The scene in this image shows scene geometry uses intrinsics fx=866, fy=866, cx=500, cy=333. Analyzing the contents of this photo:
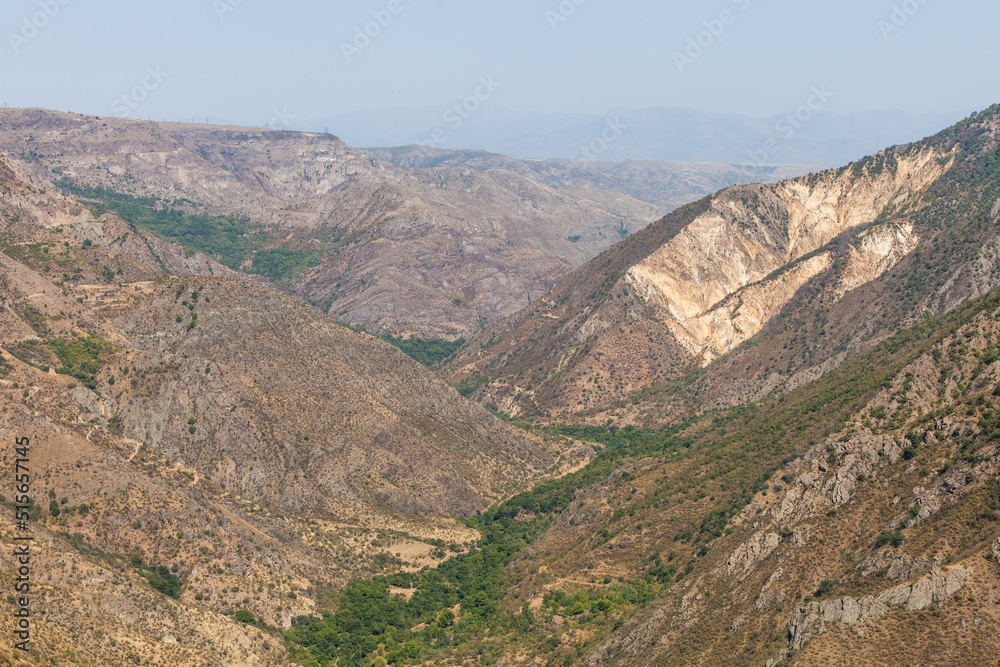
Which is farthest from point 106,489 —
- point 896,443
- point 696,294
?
point 696,294

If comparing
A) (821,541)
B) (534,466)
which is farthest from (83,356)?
(821,541)

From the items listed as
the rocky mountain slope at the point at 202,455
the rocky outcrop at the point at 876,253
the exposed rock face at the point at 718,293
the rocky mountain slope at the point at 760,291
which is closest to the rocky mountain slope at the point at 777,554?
the rocky mountain slope at the point at 202,455

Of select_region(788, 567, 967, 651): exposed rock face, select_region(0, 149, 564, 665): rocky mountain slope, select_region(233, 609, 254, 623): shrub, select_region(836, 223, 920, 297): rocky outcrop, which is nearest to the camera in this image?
select_region(788, 567, 967, 651): exposed rock face

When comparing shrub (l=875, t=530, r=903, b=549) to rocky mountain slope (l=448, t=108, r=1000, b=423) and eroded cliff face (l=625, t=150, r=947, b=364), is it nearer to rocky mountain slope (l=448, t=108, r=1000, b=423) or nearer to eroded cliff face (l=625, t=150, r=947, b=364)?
rocky mountain slope (l=448, t=108, r=1000, b=423)

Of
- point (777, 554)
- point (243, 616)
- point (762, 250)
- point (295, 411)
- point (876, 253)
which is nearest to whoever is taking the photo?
point (777, 554)

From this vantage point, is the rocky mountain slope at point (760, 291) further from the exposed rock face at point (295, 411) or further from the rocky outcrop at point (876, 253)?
the exposed rock face at point (295, 411)

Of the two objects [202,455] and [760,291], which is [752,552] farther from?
[760,291]

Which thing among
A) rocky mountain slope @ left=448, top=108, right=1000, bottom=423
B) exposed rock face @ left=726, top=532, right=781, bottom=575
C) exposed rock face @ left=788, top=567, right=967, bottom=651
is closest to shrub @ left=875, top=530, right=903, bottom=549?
exposed rock face @ left=788, top=567, right=967, bottom=651
